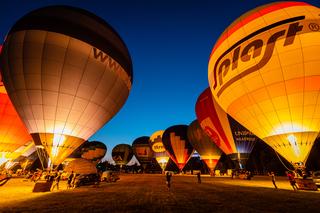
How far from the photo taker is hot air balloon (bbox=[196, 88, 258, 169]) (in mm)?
21312

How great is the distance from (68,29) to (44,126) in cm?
628

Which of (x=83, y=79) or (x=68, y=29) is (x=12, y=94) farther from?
(x=68, y=29)

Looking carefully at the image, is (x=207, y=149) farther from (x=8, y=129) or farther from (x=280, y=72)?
(x=8, y=129)

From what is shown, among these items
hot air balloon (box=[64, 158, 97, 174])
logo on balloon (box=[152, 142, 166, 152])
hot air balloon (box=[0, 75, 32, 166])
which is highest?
logo on balloon (box=[152, 142, 166, 152])

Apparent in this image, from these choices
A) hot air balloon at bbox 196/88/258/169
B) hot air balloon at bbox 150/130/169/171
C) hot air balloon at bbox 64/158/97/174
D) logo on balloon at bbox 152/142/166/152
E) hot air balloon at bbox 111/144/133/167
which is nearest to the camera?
hot air balloon at bbox 64/158/97/174

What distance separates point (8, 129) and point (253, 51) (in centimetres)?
2100

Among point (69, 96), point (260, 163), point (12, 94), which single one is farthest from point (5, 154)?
point (260, 163)

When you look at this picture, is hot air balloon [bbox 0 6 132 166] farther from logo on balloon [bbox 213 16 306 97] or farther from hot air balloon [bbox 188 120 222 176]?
hot air balloon [bbox 188 120 222 176]

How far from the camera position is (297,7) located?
38.0 ft

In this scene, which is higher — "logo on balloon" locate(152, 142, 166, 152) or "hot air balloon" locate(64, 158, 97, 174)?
"logo on balloon" locate(152, 142, 166, 152)

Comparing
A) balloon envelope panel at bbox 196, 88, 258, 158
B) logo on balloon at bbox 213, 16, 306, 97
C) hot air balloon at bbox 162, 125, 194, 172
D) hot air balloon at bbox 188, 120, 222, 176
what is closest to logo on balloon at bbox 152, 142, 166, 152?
hot air balloon at bbox 162, 125, 194, 172

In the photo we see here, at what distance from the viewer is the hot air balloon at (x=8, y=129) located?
55.9ft

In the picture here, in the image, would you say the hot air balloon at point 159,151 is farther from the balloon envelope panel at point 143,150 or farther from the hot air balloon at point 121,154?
the hot air balloon at point 121,154

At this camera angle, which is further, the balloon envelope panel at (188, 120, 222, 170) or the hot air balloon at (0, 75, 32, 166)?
the balloon envelope panel at (188, 120, 222, 170)
